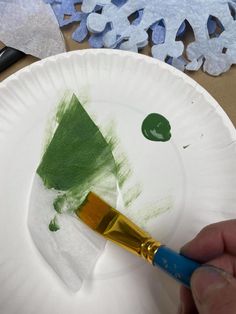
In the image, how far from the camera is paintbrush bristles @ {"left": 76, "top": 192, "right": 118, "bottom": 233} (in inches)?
17.6

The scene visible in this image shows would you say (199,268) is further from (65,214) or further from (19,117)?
(19,117)

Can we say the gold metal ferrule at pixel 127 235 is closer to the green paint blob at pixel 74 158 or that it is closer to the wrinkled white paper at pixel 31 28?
the green paint blob at pixel 74 158

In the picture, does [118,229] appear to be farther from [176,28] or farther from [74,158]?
[176,28]

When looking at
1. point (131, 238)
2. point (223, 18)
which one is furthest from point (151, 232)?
point (223, 18)

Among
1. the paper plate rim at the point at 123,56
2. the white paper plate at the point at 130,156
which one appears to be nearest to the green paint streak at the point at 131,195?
the white paper plate at the point at 130,156

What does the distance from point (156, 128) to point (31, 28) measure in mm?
246

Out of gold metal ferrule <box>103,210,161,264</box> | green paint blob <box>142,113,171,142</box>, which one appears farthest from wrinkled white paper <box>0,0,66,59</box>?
gold metal ferrule <box>103,210,161,264</box>

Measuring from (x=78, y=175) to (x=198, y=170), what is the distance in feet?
0.47

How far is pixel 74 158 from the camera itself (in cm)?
51

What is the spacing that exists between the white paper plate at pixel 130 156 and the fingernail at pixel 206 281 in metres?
0.11

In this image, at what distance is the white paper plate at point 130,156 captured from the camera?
441 millimetres

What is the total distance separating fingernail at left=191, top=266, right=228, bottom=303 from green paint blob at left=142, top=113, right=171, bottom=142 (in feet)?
0.68

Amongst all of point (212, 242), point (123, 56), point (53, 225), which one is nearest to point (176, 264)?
point (212, 242)

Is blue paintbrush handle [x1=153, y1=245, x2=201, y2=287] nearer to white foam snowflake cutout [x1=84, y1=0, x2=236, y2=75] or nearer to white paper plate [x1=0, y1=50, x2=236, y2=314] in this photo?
white paper plate [x1=0, y1=50, x2=236, y2=314]
